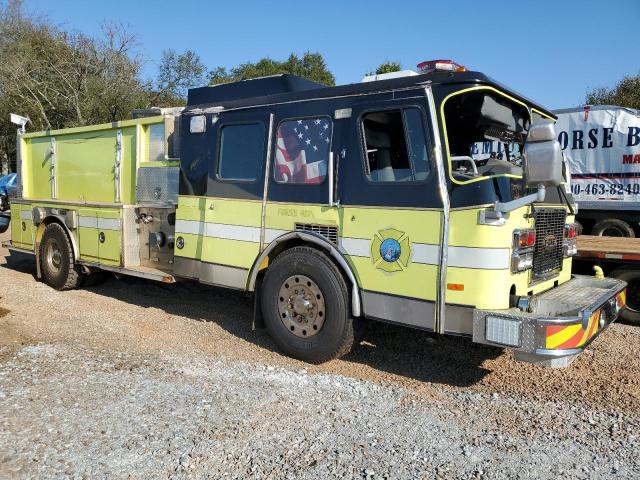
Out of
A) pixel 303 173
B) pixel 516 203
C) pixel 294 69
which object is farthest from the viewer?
pixel 294 69

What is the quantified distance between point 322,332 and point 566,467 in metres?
2.24

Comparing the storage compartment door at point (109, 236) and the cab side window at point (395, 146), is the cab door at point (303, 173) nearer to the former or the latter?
the cab side window at point (395, 146)

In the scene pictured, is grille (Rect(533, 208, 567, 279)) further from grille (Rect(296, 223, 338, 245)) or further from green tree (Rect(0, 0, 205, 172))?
green tree (Rect(0, 0, 205, 172))

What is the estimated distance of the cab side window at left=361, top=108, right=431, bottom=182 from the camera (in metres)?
4.34

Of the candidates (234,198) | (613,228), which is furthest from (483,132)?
(613,228)

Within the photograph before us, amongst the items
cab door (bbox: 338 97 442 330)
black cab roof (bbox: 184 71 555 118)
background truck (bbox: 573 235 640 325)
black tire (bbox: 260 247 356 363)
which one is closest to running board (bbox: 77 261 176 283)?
black tire (bbox: 260 247 356 363)

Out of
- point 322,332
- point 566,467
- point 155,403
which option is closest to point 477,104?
point 322,332

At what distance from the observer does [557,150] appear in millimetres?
3789

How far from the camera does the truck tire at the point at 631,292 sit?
6.62 meters

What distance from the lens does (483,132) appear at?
531 centimetres

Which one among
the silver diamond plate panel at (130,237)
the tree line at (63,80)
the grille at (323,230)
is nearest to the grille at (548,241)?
the grille at (323,230)

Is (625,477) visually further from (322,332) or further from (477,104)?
(477,104)

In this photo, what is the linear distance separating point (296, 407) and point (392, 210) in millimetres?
1732

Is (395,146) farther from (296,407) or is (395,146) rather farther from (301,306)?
(296,407)
